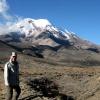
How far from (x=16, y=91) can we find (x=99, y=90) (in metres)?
10.3

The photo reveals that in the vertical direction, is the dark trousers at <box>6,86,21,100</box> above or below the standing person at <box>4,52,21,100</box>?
below

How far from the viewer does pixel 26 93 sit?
68.7ft

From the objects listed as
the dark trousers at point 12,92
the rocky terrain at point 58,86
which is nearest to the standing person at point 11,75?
the dark trousers at point 12,92

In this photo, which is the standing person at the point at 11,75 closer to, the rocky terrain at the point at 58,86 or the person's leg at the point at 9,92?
the person's leg at the point at 9,92

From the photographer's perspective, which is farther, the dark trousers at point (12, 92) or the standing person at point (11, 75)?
the dark trousers at point (12, 92)

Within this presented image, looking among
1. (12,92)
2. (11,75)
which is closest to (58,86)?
(12,92)

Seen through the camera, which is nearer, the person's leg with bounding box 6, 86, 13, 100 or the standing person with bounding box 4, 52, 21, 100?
the standing person with bounding box 4, 52, 21, 100

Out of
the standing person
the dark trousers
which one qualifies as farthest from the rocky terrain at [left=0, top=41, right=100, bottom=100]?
the standing person

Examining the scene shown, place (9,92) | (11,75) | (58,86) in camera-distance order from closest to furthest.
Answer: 1. (11,75)
2. (9,92)
3. (58,86)

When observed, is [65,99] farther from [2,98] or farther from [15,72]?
[15,72]

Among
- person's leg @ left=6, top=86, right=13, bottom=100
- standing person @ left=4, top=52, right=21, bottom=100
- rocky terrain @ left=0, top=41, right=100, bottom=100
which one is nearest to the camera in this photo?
standing person @ left=4, top=52, right=21, bottom=100

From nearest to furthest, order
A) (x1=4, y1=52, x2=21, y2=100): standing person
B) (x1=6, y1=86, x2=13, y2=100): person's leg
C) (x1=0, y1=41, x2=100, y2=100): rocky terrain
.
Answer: (x1=4, y1=52, x2=21, y2=100): standing person
(x1=6, y1=86, x2=13, y2=100): person's leg
(x1=0, y1=41, x2=100, y2=100): rocky terrain

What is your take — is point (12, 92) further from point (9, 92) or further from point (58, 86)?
point (58, 86)

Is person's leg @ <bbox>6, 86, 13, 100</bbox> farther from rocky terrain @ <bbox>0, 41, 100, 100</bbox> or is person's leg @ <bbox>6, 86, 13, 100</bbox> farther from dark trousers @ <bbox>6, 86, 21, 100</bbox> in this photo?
rocky terrain @ <bbox>0, 41, 100, 100</bbox>
